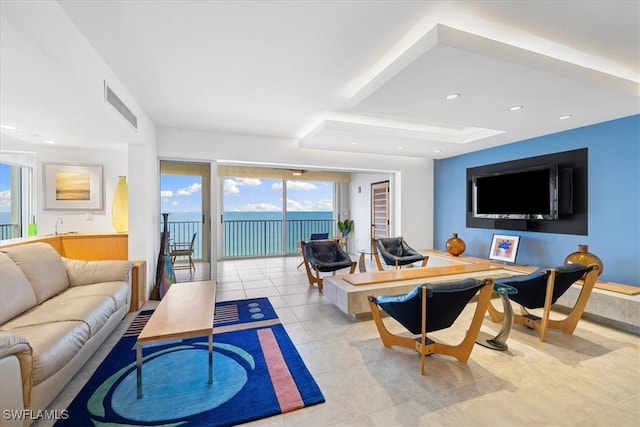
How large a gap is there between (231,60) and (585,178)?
4.49 m

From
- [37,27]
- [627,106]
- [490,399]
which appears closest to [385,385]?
[490,399]

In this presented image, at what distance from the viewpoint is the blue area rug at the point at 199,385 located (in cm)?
173

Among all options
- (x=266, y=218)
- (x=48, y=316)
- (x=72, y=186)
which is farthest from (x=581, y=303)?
(x=266, y=218)

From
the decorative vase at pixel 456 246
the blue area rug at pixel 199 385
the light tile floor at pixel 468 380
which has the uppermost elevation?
the decorative vase at pixel 456 246

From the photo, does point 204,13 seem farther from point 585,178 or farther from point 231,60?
point 585,178

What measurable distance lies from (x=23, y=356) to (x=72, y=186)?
3.74 m

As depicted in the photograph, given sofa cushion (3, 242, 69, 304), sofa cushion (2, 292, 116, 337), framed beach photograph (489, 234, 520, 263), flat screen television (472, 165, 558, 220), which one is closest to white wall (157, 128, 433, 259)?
flat screen television (472, 165, 558, 220)

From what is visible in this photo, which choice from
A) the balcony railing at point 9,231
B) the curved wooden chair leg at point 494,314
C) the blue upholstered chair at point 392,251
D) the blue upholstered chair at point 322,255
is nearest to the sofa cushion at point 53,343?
the blue upholstered chair at point 322,255

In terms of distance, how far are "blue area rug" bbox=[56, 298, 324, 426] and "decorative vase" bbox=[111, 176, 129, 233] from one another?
1.76 meters

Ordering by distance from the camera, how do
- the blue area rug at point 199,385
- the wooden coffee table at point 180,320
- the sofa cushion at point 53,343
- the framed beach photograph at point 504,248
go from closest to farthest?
the sofa cushion at point 53,343 < the blue area rug at point 199,385 < the wooden coffee table at point 180,320 < the framed beach photograph at point 504,248

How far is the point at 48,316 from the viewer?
2.12 metres

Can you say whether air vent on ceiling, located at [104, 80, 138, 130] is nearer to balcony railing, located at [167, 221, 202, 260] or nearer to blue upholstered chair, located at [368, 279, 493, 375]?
balcony railing, located at [167, 221, 202, 260]

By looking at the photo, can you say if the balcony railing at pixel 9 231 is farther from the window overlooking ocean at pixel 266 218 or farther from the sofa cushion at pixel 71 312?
the sofa cushion at pixel 71 312

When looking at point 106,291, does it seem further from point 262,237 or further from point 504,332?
point 262,237
